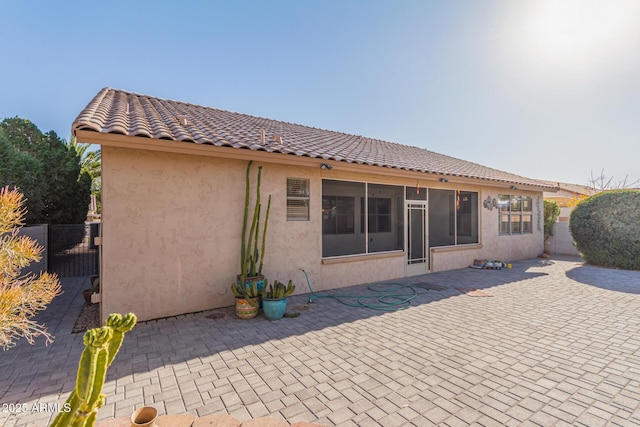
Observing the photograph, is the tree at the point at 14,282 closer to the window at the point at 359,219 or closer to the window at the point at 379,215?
the window at the point at 359,219

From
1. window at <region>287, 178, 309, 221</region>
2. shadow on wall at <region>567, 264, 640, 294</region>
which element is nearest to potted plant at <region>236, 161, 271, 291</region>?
window at <region>287, 178, 309, 221</region>

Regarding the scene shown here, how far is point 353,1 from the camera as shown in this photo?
372 inches

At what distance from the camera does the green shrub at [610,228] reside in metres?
11.5

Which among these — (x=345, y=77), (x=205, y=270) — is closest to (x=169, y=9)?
(x=345, y=77)

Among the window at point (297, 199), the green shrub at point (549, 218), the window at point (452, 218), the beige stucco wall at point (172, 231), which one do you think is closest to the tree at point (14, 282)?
the beige stucco wall at point (172, 231)

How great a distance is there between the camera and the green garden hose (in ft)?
22.3

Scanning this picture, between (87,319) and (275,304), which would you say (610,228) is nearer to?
(275,304)

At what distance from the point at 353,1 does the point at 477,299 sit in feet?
32.7

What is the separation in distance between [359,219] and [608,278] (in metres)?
8.89

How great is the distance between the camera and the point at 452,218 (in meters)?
12.6

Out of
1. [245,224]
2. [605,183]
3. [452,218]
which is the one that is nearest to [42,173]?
[245,224]

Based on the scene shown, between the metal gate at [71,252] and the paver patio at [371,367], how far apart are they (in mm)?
5401

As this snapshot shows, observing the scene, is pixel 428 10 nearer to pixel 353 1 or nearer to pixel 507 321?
pixel 353 1

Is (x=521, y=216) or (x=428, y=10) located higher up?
(x=428, y=10)
